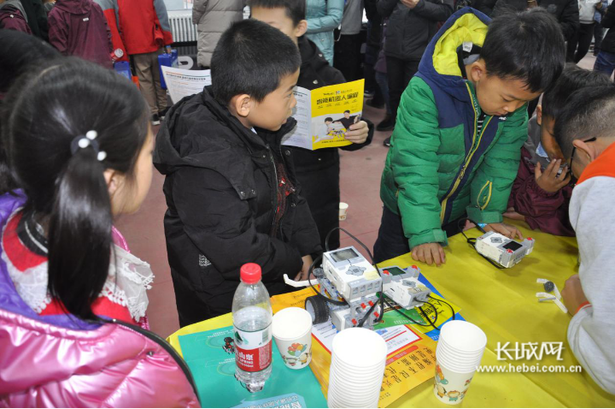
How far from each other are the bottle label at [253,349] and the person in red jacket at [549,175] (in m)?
1.18

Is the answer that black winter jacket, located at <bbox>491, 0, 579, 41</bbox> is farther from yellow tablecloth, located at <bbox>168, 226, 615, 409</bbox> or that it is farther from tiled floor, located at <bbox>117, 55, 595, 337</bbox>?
yellow tablecloth, located at <bbox>168, 226, 615, 409</bbox>

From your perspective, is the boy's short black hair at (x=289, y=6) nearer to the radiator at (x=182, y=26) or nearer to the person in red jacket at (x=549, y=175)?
the person in red jacket at (x=549, y=175)

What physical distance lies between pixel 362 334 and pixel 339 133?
36.2 inches

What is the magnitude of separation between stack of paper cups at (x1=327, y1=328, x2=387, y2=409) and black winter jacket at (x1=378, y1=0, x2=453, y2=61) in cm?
330

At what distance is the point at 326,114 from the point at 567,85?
83 centimetres

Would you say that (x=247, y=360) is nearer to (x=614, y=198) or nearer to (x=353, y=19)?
(x=614, y=198)

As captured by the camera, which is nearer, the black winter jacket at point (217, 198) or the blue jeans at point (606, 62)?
the black winter jacket at point (217, 198)

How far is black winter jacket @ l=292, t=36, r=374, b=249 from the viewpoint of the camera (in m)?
1.61

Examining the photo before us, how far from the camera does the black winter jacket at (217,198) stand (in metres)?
1.09

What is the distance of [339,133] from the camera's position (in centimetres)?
157

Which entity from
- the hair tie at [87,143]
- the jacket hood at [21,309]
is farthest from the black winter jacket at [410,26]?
the jacket hood at [21,309]

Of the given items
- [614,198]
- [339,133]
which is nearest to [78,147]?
[614,198]

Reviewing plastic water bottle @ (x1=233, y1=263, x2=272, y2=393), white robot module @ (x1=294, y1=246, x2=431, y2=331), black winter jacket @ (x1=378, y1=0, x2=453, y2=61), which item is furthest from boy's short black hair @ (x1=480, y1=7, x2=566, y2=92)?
black winter jacket @ (x1=378, y1=0, x2=453, y2=61)

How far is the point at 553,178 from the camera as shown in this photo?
1.53 meters
